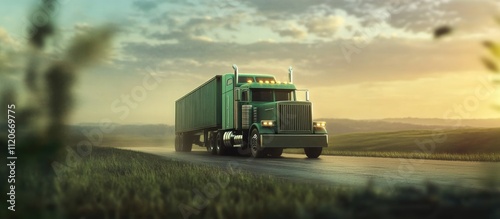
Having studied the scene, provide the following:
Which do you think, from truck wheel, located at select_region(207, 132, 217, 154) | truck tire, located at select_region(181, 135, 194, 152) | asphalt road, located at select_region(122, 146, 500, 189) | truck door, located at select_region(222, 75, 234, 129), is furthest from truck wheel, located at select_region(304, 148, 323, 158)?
truck tire, located at select_region(181, 135, 194, 152)

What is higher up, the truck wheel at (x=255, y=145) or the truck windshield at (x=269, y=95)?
the truck windshield at (x=269, y=95)

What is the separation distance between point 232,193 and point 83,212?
1.83m

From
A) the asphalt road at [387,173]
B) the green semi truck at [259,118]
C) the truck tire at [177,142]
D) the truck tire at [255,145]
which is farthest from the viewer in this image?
the truck tire at [177,142]

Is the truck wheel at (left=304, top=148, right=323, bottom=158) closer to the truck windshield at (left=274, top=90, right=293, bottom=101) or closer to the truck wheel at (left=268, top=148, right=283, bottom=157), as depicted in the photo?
the truck wheel at (left=268, top=148, right=283, bottom=157)

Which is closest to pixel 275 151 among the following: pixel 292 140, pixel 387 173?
pixel 292 140

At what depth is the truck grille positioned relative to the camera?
22312 millimetres

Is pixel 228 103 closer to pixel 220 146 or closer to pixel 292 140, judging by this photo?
pixel 220 146

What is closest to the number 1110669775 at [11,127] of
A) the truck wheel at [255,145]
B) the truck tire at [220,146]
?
the truck wheel at [255,145]

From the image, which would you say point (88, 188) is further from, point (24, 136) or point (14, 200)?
point (24, 136)

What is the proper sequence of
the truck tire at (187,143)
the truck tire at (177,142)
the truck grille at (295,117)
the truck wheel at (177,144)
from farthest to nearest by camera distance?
the truck wheel at (177,144)
the truck tire at (177,142)
the truck tire at (187,143)
the truck grille at (295,117)

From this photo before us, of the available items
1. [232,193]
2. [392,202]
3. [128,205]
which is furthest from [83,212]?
[392,202]

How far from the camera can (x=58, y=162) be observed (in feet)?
22.4

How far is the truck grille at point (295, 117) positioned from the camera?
878 inches

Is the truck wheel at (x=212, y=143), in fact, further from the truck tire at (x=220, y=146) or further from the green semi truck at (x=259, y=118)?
the truck tire at (x=220, y=146)
